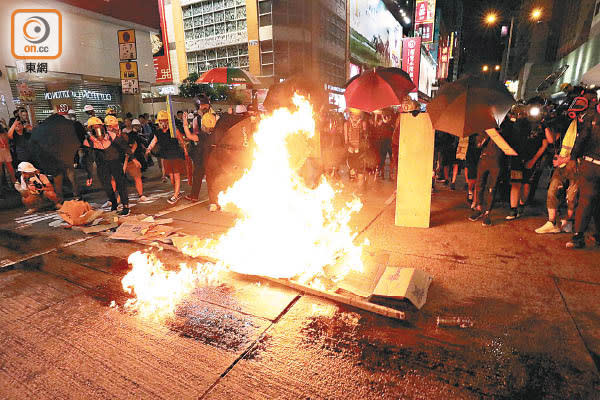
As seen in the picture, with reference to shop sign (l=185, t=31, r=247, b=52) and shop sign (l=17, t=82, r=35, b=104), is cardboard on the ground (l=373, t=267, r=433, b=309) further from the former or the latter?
shop sign (l=185, t=31, r=247, b=52)

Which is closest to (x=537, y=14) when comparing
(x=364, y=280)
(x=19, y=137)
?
(x=364, y=280)

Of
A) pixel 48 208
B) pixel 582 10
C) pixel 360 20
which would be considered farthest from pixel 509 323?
pixel 360 20

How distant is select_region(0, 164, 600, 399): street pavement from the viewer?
2285 millimetres

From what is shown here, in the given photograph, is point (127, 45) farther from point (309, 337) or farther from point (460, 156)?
Answer: point (309, 337)

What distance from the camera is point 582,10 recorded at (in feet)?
61.8

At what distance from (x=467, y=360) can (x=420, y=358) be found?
0.35 metres

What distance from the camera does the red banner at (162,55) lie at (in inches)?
611

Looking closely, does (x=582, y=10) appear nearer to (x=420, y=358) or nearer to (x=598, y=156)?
(x=598, y=156)

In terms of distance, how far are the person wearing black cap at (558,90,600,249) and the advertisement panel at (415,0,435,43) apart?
35.8 metres

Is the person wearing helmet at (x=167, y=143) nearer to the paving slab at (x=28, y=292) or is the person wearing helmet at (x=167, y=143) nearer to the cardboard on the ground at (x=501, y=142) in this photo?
the paving slab at (x=28, y=292)

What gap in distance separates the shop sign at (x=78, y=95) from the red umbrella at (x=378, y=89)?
47.4 feet

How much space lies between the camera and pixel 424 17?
34125 millimetres

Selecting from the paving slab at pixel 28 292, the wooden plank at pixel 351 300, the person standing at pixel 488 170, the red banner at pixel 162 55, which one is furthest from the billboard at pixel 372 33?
the paving slab at pixel 28 292

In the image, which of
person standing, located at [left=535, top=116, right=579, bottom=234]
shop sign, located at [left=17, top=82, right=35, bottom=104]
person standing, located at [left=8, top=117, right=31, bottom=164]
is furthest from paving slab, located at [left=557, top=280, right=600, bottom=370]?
shop sign, located at [left=17, top=82, right=35, bottom=104]
